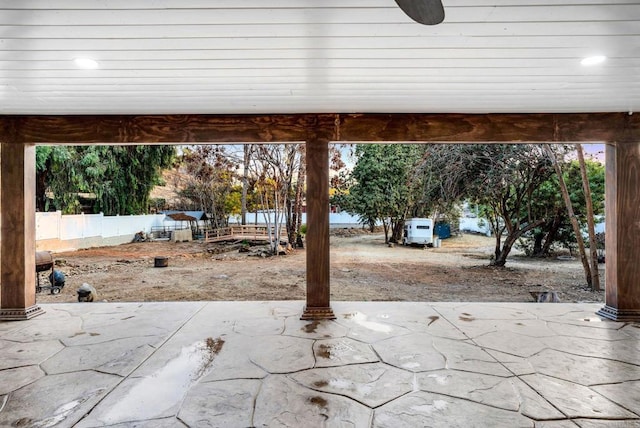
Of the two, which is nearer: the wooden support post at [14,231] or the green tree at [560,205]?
the wooden support post at [14,231]

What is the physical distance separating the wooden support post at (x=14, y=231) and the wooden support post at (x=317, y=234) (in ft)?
10.6

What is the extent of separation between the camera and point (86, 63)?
235 cm

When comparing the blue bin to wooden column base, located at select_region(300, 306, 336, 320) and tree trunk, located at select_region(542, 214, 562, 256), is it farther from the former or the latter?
wooden column base, located at select_region(300, 306, 336, 320)

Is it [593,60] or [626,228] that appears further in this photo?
[626,228]

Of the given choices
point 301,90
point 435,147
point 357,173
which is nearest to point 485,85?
point 301,90

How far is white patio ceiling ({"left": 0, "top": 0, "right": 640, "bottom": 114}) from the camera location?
69.8 inches

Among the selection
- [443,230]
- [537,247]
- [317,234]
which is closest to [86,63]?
[317,234]

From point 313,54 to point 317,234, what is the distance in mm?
2060

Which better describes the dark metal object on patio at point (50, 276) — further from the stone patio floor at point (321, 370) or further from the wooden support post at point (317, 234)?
the wooden support post at point (317, 234)

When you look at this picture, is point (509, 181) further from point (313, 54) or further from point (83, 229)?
point (83, 229)

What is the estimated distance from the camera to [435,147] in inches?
350

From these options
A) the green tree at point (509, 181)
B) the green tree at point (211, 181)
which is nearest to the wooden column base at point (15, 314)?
the green tree at point (509, 181)

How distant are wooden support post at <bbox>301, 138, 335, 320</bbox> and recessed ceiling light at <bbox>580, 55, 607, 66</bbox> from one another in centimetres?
234

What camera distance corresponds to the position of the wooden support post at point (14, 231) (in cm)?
371
